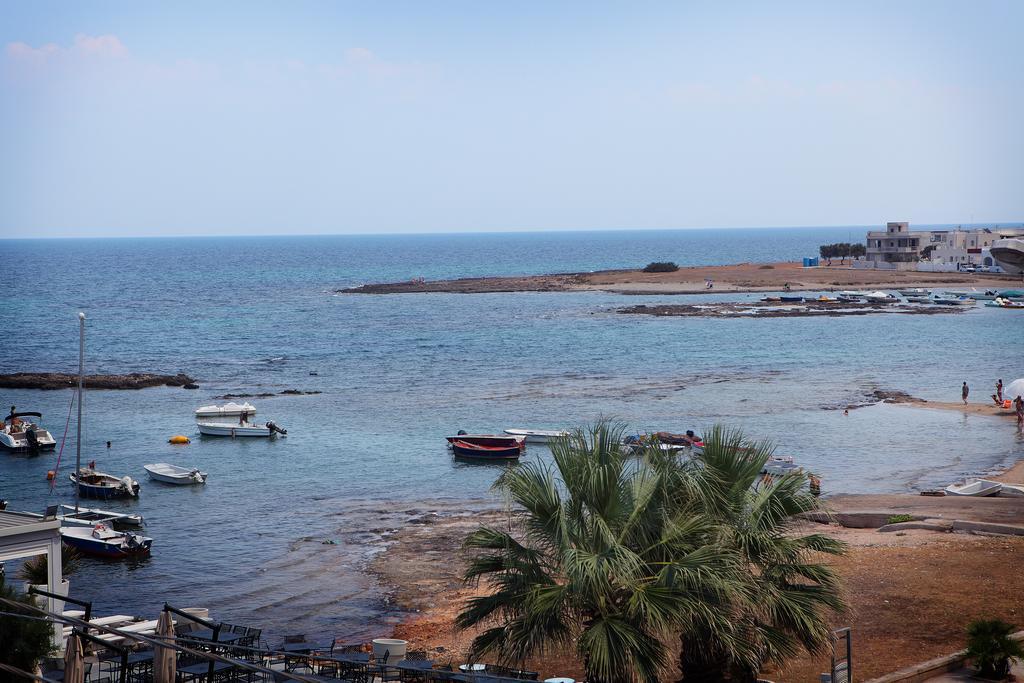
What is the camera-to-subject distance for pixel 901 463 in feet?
134

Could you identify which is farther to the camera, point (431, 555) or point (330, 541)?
point (330, 541)

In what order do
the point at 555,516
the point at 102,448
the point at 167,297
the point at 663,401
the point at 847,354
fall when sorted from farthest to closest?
the point at 167,297
the point at 847,354
the point at 663,401
the point at 102,448
the point at 555,516

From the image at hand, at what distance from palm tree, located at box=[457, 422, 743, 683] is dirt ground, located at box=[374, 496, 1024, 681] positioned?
2.14m

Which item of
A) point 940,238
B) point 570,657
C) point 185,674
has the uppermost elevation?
point 940,238

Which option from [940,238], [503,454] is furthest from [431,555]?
[940,238]

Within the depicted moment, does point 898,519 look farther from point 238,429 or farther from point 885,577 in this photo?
point 238,429

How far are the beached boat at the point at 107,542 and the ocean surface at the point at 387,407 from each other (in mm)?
470

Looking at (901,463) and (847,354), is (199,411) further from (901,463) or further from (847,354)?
(847,354)

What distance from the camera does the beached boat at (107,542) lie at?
30500 millimetres

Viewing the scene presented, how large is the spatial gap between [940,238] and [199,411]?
121 meters

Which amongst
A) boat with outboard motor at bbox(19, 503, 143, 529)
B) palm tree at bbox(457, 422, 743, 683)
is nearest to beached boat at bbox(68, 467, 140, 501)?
boat with outboard motor at bbox(19, 503, 143, 529)

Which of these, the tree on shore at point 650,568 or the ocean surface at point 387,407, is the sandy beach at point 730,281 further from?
the tree on shore at point 650,568

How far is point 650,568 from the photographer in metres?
12.6

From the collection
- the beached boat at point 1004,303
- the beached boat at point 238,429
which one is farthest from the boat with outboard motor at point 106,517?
the beached boat at point 1004,303
